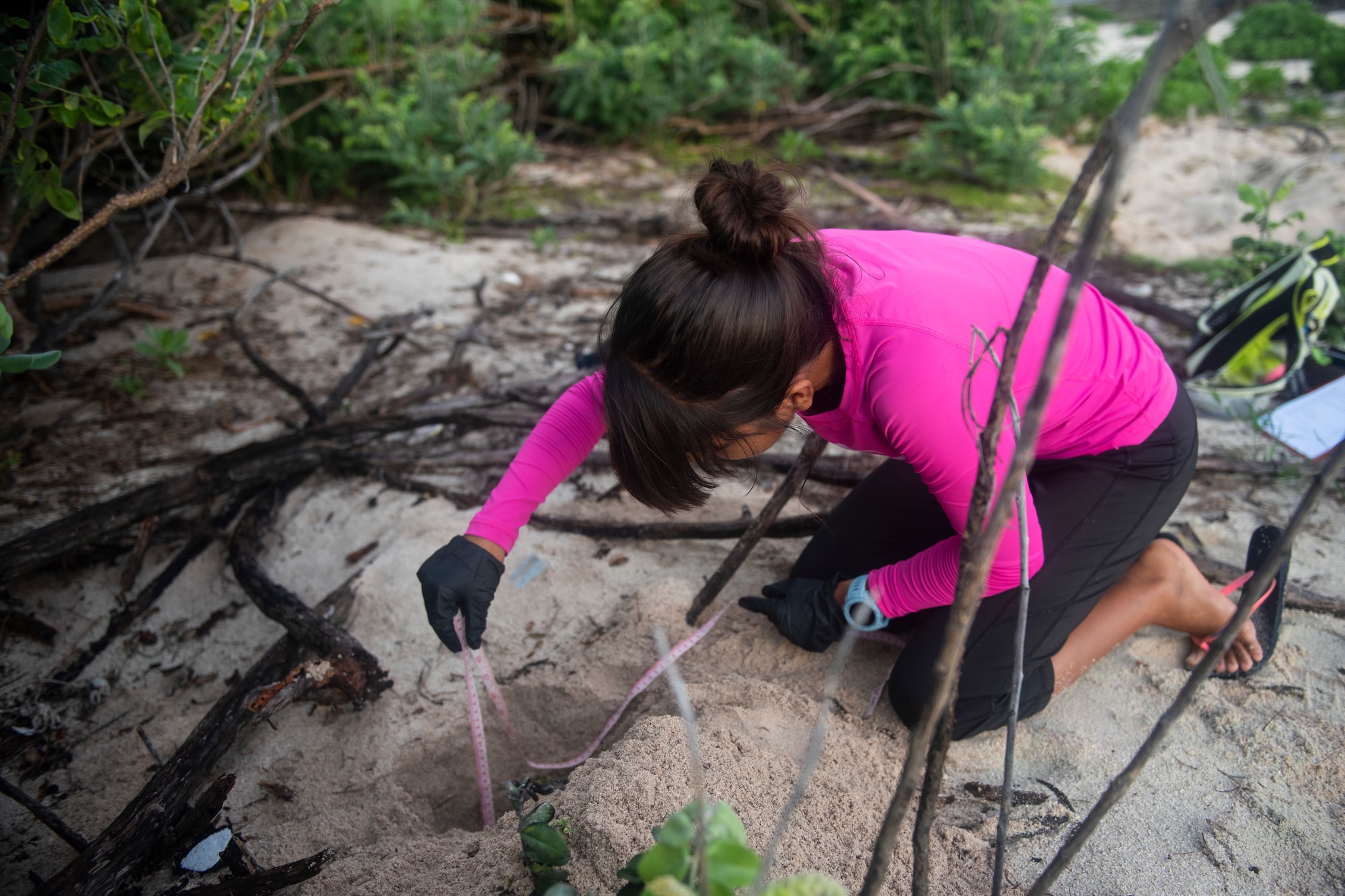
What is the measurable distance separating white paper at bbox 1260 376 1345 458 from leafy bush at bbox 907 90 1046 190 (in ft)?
8.75

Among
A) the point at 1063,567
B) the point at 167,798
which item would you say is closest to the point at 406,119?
the point at 167,798

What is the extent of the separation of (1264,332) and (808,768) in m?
3.16

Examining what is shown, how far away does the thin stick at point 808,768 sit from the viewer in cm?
72

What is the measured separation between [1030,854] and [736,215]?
4.57 feet

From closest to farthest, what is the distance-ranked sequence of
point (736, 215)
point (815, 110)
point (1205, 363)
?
point (736, 215), point (1205, 363), point (815, 110)

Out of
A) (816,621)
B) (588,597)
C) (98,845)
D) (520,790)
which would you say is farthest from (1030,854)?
(98,845)

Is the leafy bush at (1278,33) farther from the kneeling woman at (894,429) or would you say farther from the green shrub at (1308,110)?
the kneeling woman at (894,429)

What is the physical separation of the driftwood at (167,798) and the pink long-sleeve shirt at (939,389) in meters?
0.69

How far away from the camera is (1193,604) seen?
1842mm

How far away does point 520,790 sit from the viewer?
156cm

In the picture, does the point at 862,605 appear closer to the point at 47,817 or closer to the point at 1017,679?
the point at 1017,679

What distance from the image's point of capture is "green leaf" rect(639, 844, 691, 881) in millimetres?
770

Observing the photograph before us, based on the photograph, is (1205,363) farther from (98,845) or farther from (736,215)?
(98,845)

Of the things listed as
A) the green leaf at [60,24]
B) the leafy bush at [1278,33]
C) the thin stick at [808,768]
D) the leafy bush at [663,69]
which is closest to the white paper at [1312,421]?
the thin stick at [808,768]
